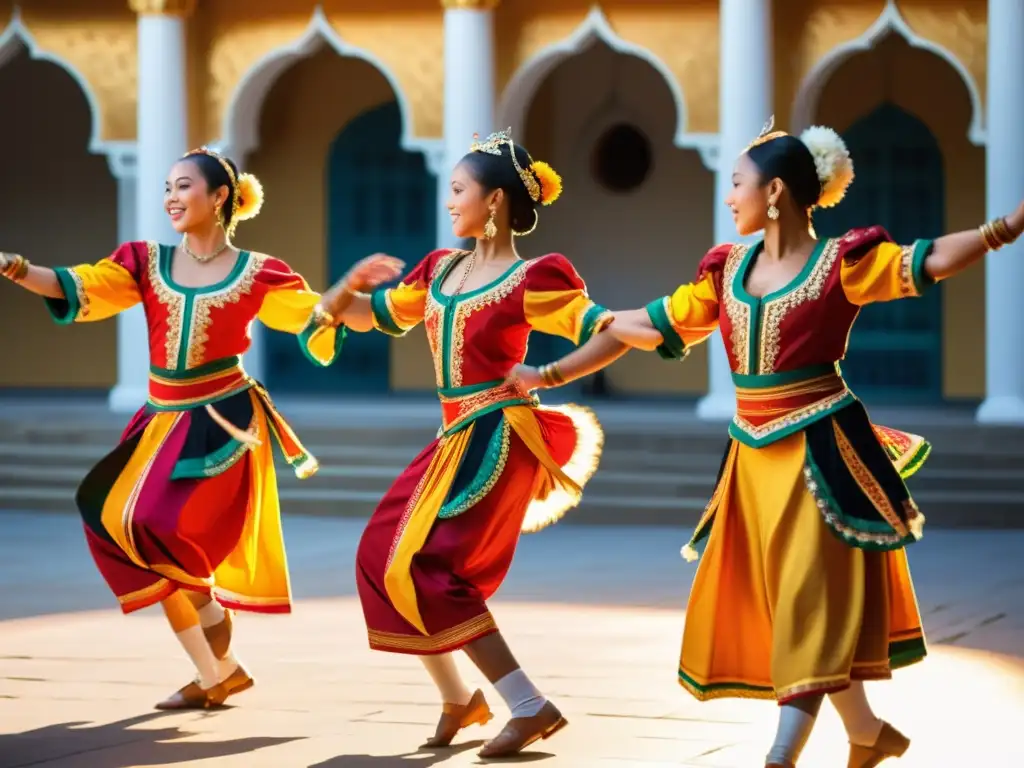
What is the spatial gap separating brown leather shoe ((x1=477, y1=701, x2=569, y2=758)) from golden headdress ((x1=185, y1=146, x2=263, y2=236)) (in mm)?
1991

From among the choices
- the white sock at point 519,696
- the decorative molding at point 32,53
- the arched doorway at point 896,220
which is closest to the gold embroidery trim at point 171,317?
the white sock at point 519,696

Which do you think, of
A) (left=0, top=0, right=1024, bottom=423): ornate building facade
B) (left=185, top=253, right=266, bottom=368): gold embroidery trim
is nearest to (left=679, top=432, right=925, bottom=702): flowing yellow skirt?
(left=185, top=253, right=266, bottom=368): gold embroidery trim

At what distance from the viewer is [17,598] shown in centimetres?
873

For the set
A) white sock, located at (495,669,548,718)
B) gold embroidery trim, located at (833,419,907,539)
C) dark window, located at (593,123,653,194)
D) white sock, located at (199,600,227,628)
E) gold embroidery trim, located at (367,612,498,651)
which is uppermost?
dark window, located at (593,123,653,194)

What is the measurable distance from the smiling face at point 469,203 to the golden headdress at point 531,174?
3.8 inches

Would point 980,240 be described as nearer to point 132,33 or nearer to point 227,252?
point 227,252

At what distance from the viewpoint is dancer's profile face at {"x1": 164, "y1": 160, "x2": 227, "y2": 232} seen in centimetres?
614

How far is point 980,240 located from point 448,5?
10.3 m

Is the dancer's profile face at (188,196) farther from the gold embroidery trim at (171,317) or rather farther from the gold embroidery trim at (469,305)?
the gold embroidery trim at (469,305)

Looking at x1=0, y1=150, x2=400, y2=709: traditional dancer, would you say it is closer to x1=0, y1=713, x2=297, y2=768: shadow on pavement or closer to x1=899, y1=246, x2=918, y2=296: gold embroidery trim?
x1=0, y1=713, x2=297, y2=768: shadow on pavement

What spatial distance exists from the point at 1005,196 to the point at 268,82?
6.10 m

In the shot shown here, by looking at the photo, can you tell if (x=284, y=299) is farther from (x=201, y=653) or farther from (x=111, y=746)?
(x=111, y=746)

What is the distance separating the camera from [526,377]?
5289 millimetres

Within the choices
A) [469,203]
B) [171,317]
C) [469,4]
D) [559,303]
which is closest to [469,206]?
[469,203]
